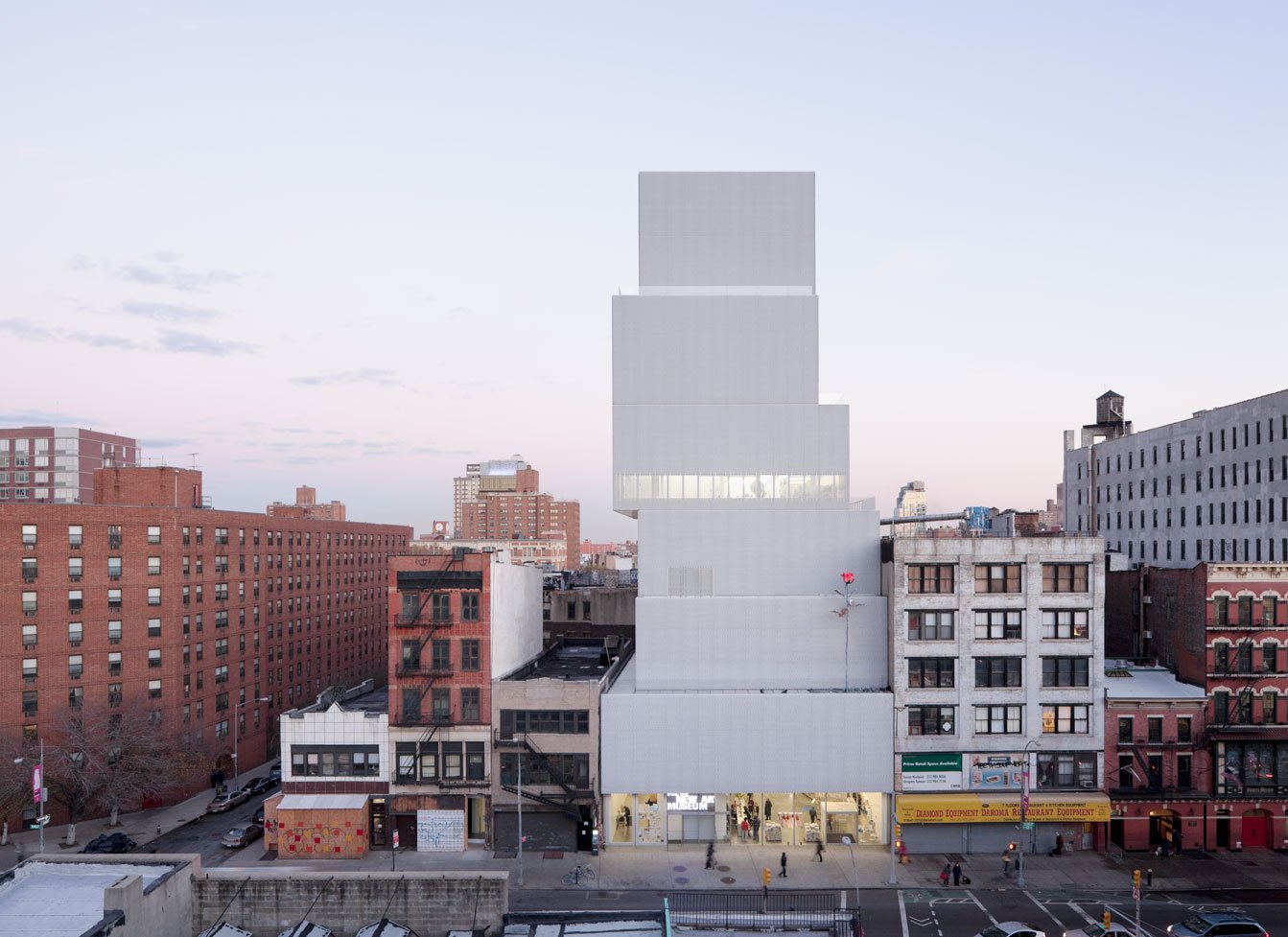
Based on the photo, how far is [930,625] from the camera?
58.3m

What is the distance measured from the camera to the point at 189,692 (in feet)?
239

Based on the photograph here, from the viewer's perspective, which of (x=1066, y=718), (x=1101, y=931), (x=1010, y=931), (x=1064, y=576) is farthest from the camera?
(x=1064, y=576)

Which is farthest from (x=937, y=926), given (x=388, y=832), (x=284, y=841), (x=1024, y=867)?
(x=284, y=841)

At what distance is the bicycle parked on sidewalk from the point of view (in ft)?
168

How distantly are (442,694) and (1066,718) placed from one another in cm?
4068

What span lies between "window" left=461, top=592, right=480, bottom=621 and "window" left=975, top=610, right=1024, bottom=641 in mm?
32877

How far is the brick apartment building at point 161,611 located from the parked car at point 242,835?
1315cm

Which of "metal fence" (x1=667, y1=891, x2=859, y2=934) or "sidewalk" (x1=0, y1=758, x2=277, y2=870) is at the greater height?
"metal fence" (x1=667, y1=891, x2=859, y2=934)

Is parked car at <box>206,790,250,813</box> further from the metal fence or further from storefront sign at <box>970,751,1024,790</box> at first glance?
storefront sign at <box>970,751,1024,790</box>

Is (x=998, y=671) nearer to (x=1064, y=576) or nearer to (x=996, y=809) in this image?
(x=1064, y=576)

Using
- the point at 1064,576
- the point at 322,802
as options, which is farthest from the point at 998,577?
the point at 322,802

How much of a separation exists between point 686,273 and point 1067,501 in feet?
251

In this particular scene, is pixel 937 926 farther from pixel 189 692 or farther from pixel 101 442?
pixel 101 442

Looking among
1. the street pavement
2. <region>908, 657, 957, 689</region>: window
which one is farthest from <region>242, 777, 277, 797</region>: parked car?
<region>908, 657, 957, 689</region>: window
